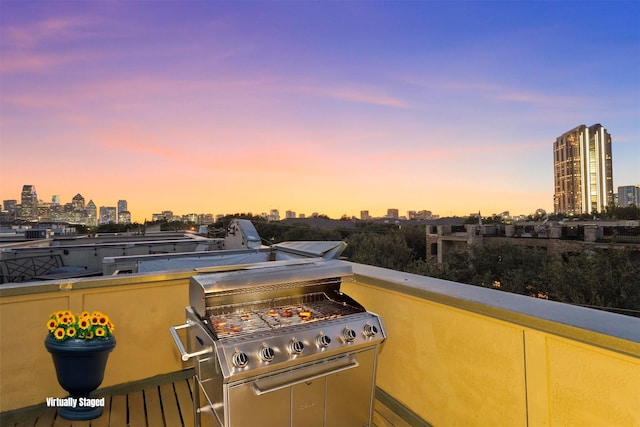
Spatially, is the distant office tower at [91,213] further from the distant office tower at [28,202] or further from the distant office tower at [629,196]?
the distant office tower at [629,196]

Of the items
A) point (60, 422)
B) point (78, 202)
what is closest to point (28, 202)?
point (78, 202)

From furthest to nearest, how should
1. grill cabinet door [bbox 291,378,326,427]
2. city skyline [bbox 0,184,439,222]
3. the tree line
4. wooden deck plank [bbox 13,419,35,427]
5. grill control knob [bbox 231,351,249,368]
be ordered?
city skyline [bbox 0,184,439,222], the tree line, wooden deck plank [bbox 13,419,35,427], grill cabinet door [bbox 291,378,326,427], grill control knob [bbox 231,351,249,368]

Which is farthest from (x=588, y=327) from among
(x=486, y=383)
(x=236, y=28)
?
(x=236, y=28)

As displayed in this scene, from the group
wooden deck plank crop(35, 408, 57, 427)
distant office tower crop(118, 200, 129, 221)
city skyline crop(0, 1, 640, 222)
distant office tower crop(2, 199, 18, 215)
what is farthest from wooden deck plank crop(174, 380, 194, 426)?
distant office tower crop(118, 200, 129, 221)

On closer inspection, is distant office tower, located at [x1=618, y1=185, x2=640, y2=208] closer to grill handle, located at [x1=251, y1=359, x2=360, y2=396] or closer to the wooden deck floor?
grill handle, located at [x1=251, y1=359, x2=360, y2=396]

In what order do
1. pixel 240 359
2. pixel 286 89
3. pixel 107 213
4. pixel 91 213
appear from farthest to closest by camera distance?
pixel 107 213
pixel 91 213
pixel 286 89
pixel 240 359

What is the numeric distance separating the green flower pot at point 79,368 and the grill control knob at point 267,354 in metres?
1.31

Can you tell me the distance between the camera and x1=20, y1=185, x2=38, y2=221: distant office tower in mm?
17219

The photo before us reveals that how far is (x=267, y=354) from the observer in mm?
1661

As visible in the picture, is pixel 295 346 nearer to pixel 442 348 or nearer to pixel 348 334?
pixel 348 334

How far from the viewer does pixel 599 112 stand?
2356 cm

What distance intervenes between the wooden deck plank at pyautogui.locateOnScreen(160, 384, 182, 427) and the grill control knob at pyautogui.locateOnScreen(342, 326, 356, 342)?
Result: 1382 millimetres

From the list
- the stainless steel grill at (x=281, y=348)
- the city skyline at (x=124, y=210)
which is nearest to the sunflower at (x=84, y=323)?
the stainless steel grill at (x=281, y=348)

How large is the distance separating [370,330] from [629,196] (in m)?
47.3
